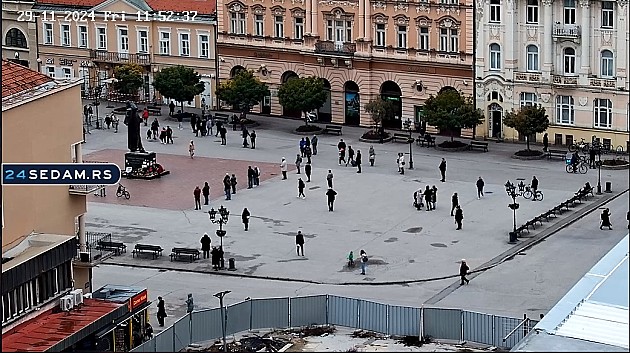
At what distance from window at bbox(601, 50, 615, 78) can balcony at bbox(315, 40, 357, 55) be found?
50.9ft

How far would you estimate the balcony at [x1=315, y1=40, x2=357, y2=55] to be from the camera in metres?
100

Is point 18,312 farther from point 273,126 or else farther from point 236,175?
point 273,126

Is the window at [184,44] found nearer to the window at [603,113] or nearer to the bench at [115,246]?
the window at [603,113]

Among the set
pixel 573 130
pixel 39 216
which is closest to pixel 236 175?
pixel 573 130

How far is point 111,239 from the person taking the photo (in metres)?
72.5

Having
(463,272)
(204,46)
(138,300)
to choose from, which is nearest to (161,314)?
(138,300)

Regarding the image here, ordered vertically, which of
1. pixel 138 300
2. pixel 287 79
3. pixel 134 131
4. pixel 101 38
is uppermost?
pixel 101 38

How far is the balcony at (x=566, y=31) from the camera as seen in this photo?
9169cm

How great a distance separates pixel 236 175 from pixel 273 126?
14.6 m

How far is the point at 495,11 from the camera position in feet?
309

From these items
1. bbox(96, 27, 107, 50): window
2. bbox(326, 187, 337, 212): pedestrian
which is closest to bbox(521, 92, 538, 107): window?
bbox(326, 187, 337, 212): pedestrian

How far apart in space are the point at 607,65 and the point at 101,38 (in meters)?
34.6

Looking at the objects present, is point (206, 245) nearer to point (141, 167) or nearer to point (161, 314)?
point (161, 314)

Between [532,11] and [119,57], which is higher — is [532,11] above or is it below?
above
